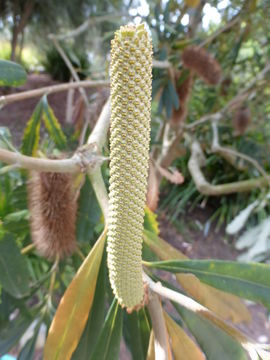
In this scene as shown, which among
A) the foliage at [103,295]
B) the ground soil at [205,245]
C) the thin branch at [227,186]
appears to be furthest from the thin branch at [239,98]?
the ground soil at [205,245]

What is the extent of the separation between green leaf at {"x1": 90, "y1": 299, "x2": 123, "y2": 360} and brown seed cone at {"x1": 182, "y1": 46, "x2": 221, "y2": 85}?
1015 millimetres

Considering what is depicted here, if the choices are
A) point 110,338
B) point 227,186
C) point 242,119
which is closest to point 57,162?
point 110,338

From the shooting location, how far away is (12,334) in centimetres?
80

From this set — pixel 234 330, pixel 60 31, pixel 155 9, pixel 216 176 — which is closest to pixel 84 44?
pixel 60 31

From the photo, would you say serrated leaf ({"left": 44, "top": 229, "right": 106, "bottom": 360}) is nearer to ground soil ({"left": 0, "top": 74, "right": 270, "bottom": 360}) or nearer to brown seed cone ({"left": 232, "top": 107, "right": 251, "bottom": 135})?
ground soil ({"left": 0, "top": 74, "right": 270, "bottom": 360})

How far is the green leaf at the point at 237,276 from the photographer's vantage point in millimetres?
459

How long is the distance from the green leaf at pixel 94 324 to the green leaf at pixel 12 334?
0.29 meters

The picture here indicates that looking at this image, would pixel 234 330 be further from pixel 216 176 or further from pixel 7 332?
pixel 216 176

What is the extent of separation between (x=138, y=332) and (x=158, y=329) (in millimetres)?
177

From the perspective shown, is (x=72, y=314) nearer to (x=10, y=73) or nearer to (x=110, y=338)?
(x=110, y=338)

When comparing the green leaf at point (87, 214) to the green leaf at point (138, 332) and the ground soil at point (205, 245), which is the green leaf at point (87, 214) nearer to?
the green leaf at point (138, 332)

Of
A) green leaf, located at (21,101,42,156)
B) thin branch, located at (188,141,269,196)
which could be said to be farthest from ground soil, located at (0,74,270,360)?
green leaf, located at (21,101,42,156)

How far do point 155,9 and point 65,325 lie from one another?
1168 mm

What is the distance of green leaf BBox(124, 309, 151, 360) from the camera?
60cm
